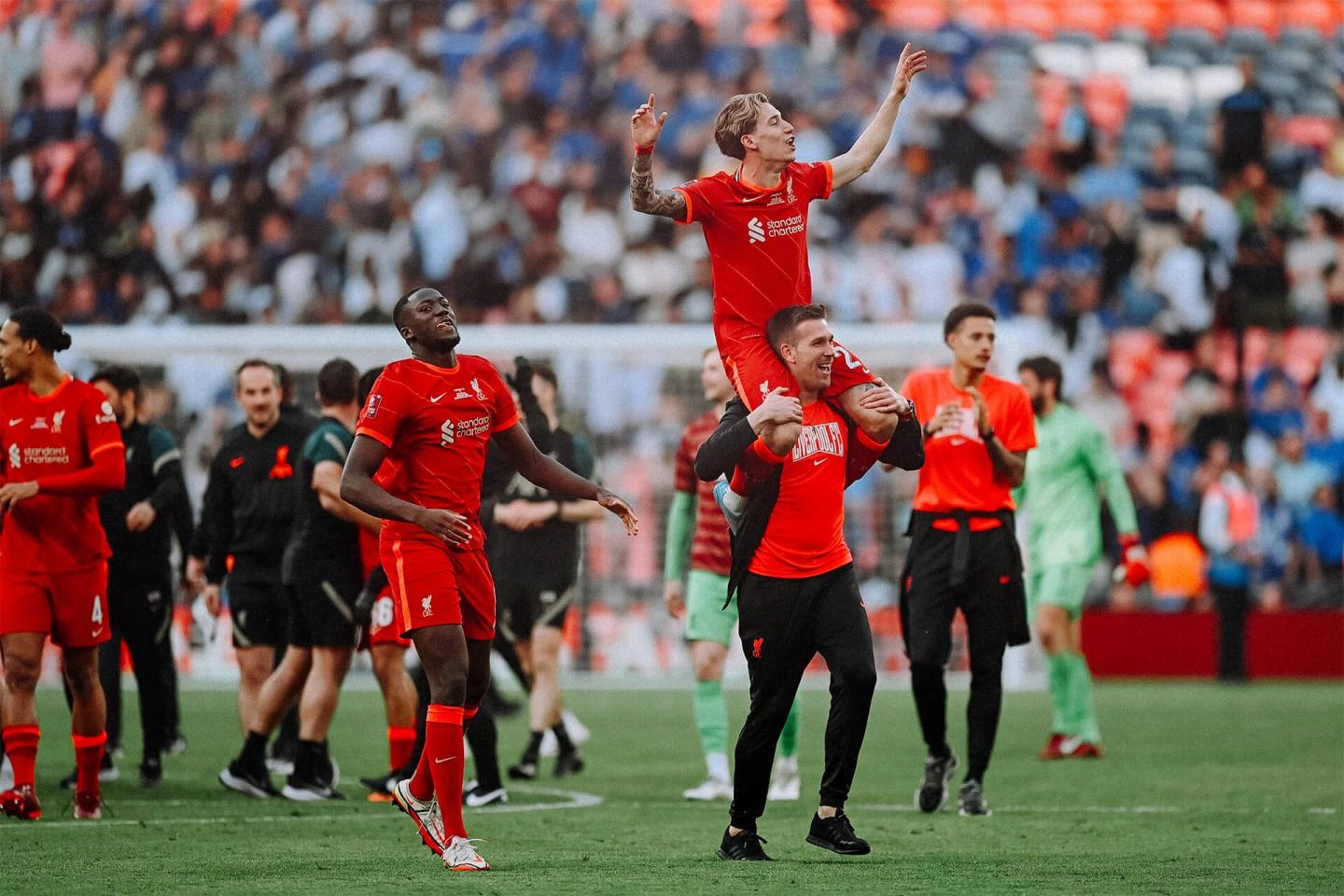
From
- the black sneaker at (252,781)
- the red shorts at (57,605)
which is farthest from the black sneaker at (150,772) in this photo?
the red shorts at (57,605)

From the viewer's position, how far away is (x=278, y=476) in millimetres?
11125

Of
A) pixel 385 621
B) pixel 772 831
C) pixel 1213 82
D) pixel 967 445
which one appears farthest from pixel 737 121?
pixel 1213 82

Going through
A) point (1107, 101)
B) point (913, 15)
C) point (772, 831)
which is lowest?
point (772, 831)

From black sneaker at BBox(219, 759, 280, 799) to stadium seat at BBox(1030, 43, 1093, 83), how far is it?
17.3 meters

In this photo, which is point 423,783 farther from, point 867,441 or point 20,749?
point 20,749

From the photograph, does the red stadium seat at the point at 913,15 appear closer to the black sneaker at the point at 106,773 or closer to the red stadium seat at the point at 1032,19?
the red stadium seat at the point at 1032,19

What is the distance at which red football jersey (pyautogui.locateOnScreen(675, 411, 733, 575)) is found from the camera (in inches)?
426

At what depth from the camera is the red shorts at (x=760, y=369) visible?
7711 mm

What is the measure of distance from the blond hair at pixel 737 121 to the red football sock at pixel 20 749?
13.9ft

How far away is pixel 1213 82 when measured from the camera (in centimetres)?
2477

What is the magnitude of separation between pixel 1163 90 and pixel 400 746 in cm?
1744

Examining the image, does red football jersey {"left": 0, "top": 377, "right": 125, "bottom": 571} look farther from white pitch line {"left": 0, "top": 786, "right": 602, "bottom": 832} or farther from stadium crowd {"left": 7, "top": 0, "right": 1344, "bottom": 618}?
stadium crowd {"left": 7, "top": 0, "right": 1344, "bottom": 618}

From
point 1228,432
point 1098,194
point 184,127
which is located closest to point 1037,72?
point 1098,194

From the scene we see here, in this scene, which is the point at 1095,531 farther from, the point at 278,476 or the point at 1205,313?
the point at 1205,313
